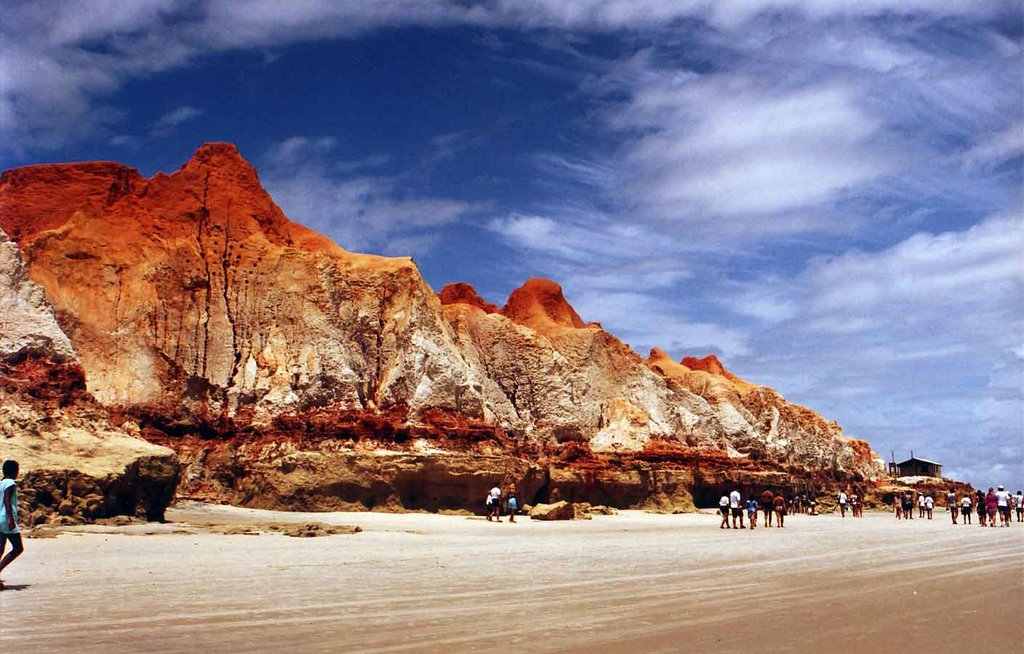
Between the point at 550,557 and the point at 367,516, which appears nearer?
the point at 550,557

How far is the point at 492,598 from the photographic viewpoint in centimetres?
848

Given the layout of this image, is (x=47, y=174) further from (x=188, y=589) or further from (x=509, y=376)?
(x=188, y=589)

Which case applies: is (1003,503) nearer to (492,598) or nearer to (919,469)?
(492,598)

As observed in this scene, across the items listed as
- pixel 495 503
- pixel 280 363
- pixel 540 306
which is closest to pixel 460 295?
pixel 540 306

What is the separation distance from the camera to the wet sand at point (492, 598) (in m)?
6.07

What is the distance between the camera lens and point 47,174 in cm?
4097

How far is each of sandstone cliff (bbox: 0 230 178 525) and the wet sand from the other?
1934mm

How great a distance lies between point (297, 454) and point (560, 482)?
13.6 meters

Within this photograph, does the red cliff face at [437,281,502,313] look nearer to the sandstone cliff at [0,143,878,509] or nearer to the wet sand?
the sandstone cliff at [0,143,878,509]

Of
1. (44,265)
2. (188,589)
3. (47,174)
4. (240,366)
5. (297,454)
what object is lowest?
(188,589)

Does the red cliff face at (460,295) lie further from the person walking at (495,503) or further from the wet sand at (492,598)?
the wet sand at (492,598)

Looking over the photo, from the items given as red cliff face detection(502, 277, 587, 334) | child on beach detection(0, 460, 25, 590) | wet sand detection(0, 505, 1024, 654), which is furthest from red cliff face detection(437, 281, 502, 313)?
child on beach detection(0, 460, 25, 590)

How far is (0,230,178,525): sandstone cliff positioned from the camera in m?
16.9

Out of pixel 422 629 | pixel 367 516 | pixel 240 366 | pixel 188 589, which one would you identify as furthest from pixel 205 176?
pixel 422 629
